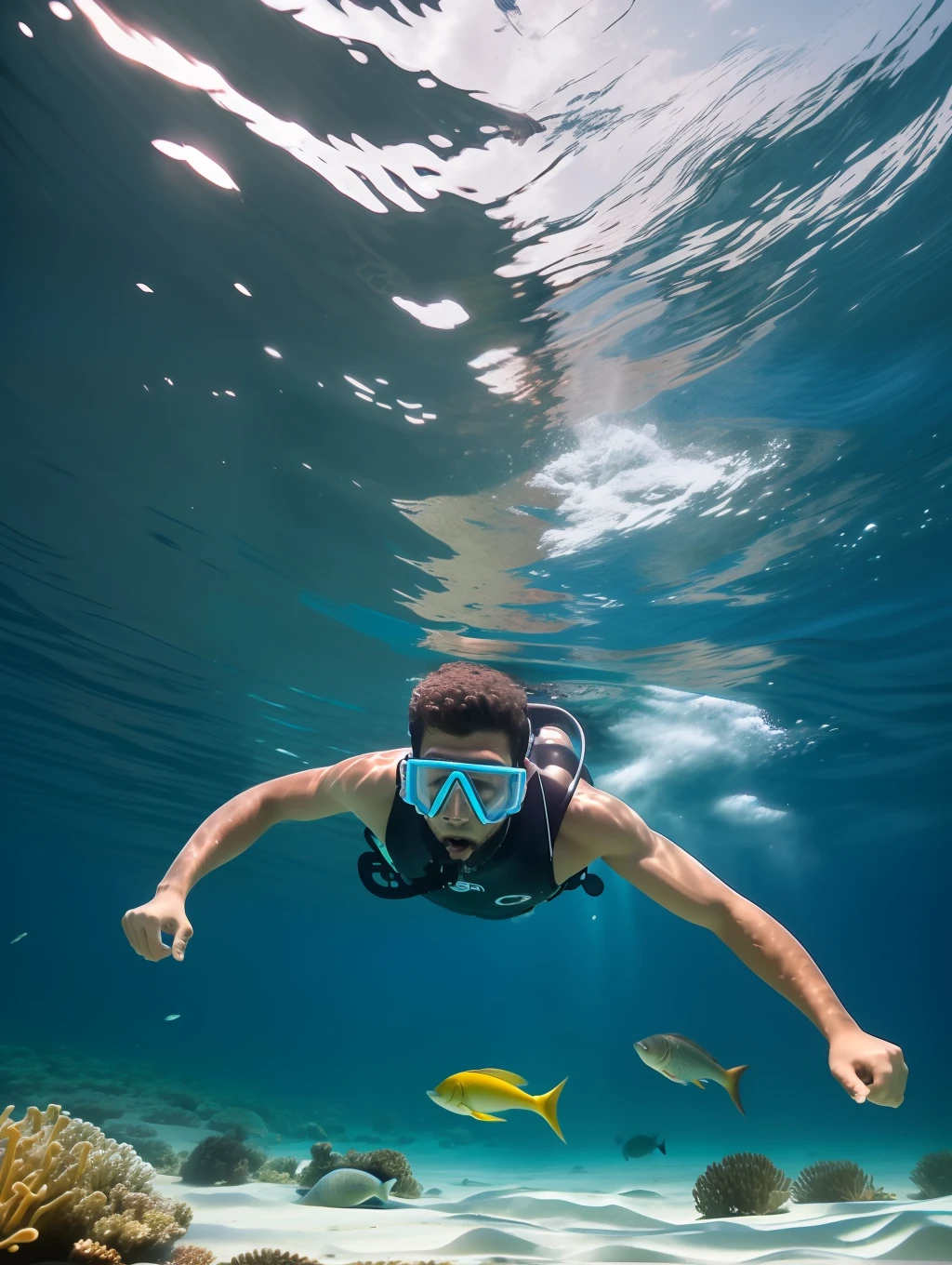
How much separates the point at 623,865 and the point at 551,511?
7655 millimetres

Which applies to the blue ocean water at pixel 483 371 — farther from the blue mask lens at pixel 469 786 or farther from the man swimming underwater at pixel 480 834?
the blue mask lens at pixel 469 786

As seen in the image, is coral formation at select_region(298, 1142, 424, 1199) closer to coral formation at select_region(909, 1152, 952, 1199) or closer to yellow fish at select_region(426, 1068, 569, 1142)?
yellow fish at select_region(426, 1068, 569, 1142)

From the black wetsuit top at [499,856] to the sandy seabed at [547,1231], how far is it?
243cm

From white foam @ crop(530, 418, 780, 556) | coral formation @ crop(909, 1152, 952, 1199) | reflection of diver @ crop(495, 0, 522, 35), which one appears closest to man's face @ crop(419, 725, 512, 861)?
reflection of diver @ crop(495, 0, 522, 35)

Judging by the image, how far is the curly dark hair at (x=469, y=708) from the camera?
4.52 m

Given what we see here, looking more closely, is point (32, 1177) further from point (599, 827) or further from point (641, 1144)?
point (641, 1144)

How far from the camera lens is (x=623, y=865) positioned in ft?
16.0

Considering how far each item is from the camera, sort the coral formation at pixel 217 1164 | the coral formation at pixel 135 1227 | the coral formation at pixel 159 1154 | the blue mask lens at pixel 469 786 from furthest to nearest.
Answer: the coral formation at pixel 159 1154, the coral formation at pixel 217 1164, the blue mask lens at pixel 469 786, the coral formation at pixel 135 1227

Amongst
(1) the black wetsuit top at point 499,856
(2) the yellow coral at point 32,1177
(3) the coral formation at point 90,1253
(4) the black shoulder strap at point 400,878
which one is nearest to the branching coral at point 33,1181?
(2) the yellow coral at point 32,1177

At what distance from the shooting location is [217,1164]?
10.7 metres

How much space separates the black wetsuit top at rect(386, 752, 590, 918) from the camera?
4707 mm

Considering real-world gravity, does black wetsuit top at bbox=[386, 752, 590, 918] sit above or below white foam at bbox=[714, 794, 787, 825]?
below

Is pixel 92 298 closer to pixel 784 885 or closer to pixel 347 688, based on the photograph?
pixel 347 688

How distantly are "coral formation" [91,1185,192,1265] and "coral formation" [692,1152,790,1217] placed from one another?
6803 mm
